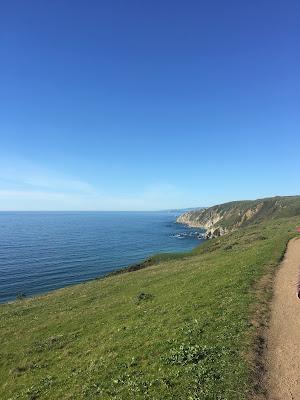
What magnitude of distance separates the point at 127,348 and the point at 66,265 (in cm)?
7859

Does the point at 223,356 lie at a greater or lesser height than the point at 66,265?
greater

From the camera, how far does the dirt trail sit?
12809mm

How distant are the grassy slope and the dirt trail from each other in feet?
3.13

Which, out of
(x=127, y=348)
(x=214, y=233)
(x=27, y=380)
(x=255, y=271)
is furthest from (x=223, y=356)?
(x=214, y=233)

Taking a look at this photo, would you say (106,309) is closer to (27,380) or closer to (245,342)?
(27,380)

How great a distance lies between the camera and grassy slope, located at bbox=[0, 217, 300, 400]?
13859mm

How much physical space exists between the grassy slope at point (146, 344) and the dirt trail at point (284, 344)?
953 millimetres

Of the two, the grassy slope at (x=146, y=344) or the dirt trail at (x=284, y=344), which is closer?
the dirt trail at (x=284, y=344)

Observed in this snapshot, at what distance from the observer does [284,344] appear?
16.3 meters

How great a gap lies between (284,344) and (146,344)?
6653 millimetres

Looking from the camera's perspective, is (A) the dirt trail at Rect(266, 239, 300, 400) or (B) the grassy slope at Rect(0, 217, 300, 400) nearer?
(A) the dirt trail at Rect(266, 239, 300, 400)

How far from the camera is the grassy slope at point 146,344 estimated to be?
45.5 ft

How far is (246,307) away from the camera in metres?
21.3

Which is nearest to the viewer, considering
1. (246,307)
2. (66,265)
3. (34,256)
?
(246,307)
